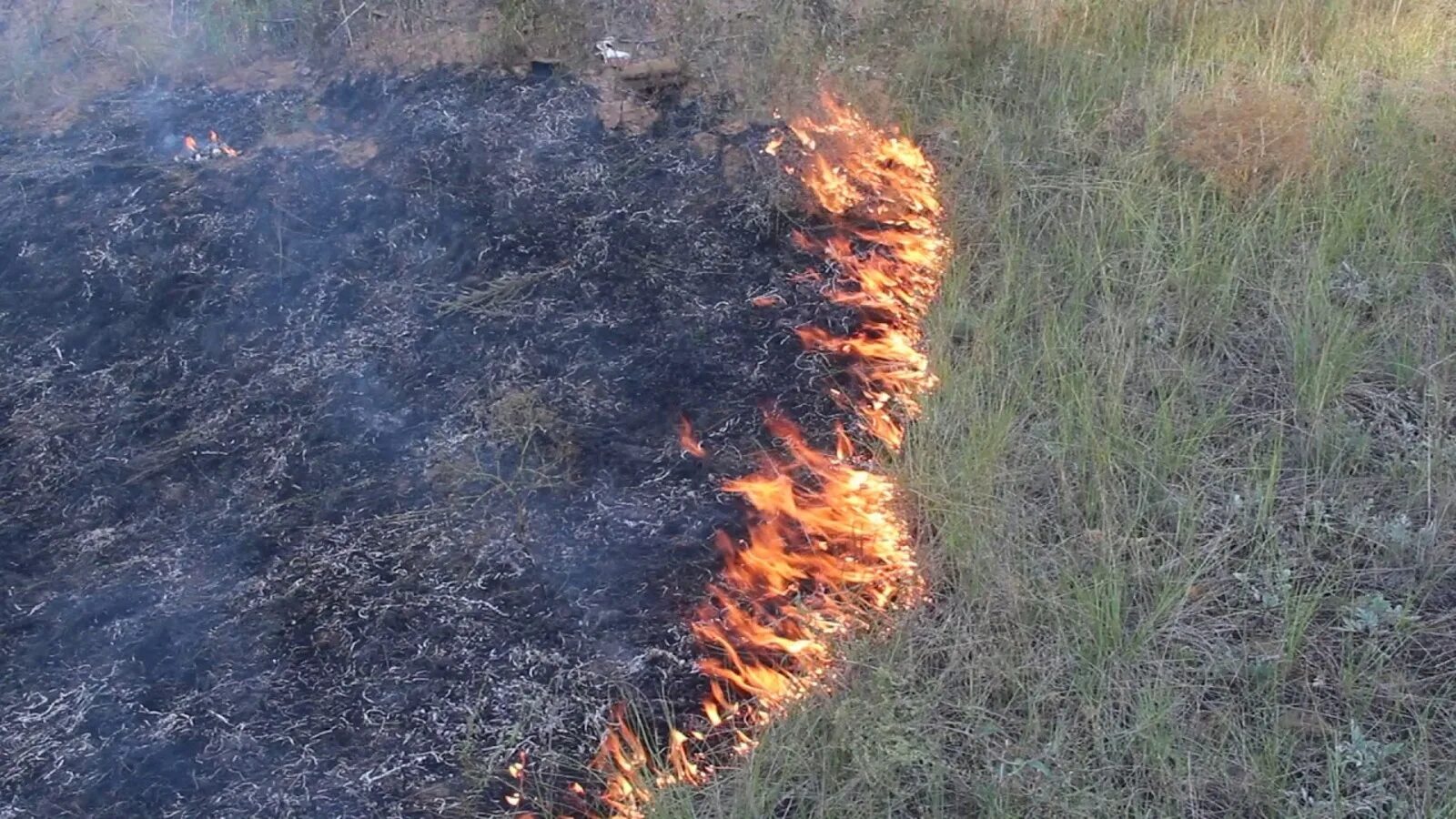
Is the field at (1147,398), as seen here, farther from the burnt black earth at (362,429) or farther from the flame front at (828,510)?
the burnt black earth at (362,429)

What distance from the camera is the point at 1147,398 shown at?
3.14m

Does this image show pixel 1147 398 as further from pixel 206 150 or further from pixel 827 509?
pixel 206 150

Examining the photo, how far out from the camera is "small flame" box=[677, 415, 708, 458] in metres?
3.15

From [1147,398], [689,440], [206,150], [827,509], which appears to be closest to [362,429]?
[689,440]

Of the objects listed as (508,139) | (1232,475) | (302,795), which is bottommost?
(302,795)

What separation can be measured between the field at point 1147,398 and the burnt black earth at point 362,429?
16.7 inches

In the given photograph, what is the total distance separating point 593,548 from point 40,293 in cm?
190

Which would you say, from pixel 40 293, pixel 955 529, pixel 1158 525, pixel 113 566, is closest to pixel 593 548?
pixel 955 529

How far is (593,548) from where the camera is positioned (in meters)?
2.90

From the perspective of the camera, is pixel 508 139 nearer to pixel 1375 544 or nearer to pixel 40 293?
pixel 40 293

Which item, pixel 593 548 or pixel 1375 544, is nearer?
pixel 1375 544

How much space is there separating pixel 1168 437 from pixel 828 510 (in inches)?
31.4

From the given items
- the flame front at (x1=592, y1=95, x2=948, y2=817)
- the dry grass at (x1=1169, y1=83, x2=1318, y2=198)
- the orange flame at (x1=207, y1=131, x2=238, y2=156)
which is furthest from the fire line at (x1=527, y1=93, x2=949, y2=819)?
the orange flame at (x1=207, y1=131, x2=238, y2=156)

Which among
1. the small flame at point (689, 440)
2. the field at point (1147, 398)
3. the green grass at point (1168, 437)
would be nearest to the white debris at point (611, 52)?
the field at point (1147, 398)
